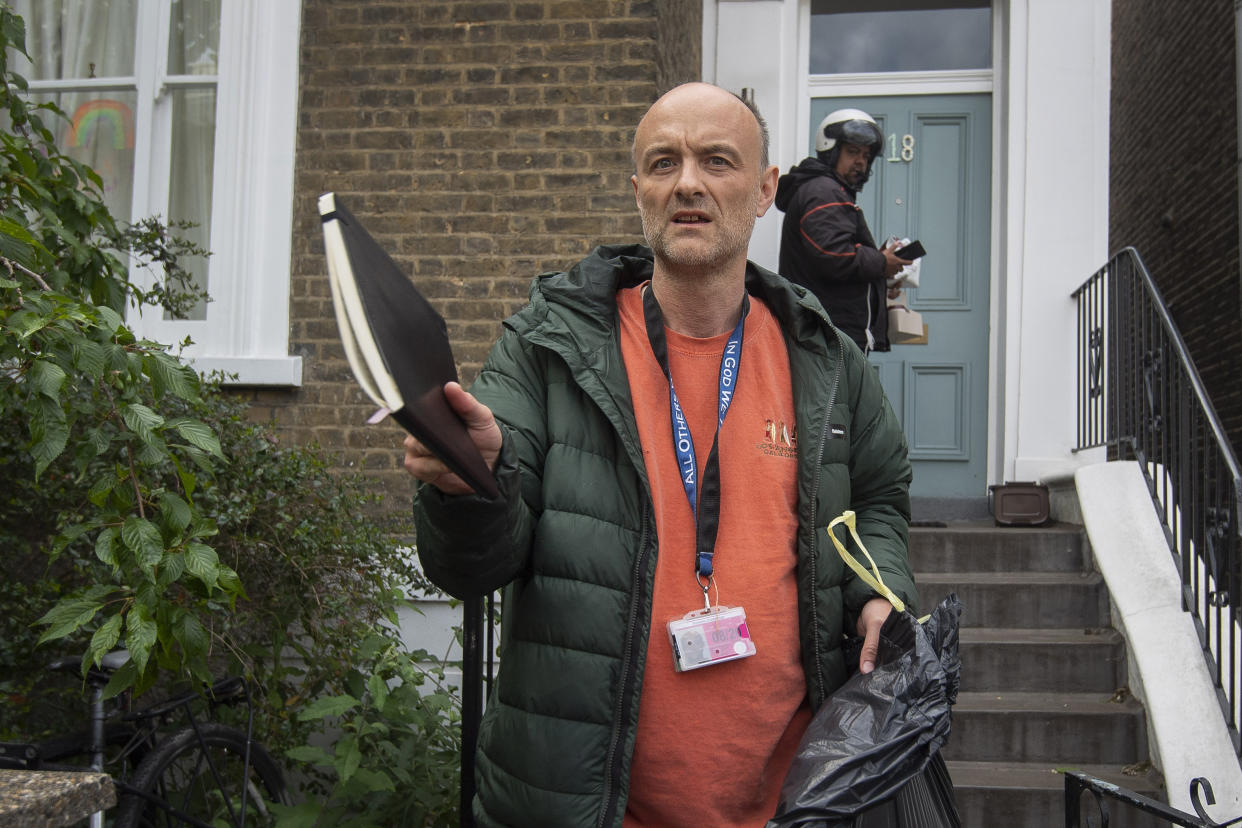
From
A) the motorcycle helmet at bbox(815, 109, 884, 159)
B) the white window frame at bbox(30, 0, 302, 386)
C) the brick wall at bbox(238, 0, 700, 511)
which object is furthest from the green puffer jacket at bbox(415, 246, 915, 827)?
the white window frame at bbox(30, 0, 302, 386)

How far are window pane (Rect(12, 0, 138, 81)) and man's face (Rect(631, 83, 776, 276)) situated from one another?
15.8 ft

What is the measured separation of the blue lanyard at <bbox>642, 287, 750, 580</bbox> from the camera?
71.1 inches

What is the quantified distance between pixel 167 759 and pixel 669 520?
254cm

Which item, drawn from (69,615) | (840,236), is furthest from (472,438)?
(840,236)

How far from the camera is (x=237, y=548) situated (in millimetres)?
3887

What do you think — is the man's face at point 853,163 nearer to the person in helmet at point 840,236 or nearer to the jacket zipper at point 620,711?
the person in helmet at point 840,236

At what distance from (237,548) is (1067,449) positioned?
4779 mm

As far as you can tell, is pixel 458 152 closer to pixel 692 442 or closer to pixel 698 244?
pixel 698 244

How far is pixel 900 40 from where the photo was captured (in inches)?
295

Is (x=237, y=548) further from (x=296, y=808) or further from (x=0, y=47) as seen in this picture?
(x=0, y=47)

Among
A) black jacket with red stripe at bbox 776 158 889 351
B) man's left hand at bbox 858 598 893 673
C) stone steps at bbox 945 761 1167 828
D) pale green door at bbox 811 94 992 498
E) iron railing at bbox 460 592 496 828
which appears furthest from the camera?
pale green door at bbox 811 94 992 498

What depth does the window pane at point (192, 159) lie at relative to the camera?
223 inches

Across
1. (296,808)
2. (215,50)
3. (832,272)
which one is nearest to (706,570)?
(296,808)

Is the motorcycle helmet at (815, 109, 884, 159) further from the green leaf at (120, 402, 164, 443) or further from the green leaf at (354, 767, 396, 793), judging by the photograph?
the green leaf at (120, 402, 164, 443)
